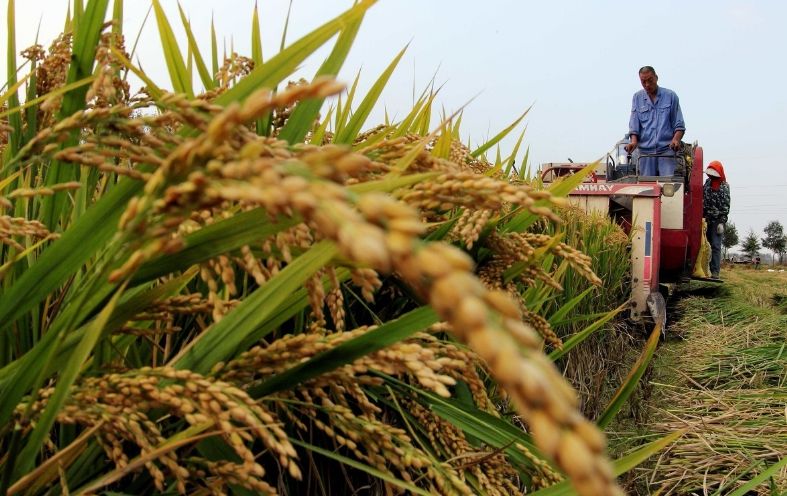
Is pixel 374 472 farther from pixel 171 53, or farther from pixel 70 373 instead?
pixel 171 53

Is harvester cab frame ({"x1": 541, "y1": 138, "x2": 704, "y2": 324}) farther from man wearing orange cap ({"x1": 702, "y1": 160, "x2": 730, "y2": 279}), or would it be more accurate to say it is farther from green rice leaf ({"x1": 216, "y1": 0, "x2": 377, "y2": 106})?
green rice leaf ({"x1": 216, "y1": 0, "x2": 377, "y2": 106})

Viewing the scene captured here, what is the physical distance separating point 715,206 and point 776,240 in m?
44.7

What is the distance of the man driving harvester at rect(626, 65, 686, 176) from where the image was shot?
26.7 ft

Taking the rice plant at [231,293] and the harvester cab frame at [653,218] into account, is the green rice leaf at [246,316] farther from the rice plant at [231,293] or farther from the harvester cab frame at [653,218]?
the harvester cab frame at [653,218]

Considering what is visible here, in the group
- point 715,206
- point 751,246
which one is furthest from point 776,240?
point 715,206

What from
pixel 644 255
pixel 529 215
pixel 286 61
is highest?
pixel 286 61

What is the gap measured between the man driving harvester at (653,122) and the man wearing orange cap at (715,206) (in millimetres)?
2013

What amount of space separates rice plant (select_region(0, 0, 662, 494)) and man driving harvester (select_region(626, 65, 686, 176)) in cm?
756

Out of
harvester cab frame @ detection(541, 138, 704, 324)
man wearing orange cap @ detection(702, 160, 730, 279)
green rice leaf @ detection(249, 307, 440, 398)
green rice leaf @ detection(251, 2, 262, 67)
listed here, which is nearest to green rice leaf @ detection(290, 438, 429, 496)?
green rice leaf @ detection(249, 307, 440, 398)

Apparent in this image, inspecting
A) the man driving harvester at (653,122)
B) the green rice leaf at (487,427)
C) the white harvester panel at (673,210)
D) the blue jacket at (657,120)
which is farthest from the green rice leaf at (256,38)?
the blue jacket at (657,120)

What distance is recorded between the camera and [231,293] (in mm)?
798

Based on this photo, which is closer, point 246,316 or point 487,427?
point 246,316

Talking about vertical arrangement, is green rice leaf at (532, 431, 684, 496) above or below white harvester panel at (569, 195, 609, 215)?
below

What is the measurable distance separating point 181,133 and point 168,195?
0.36m
